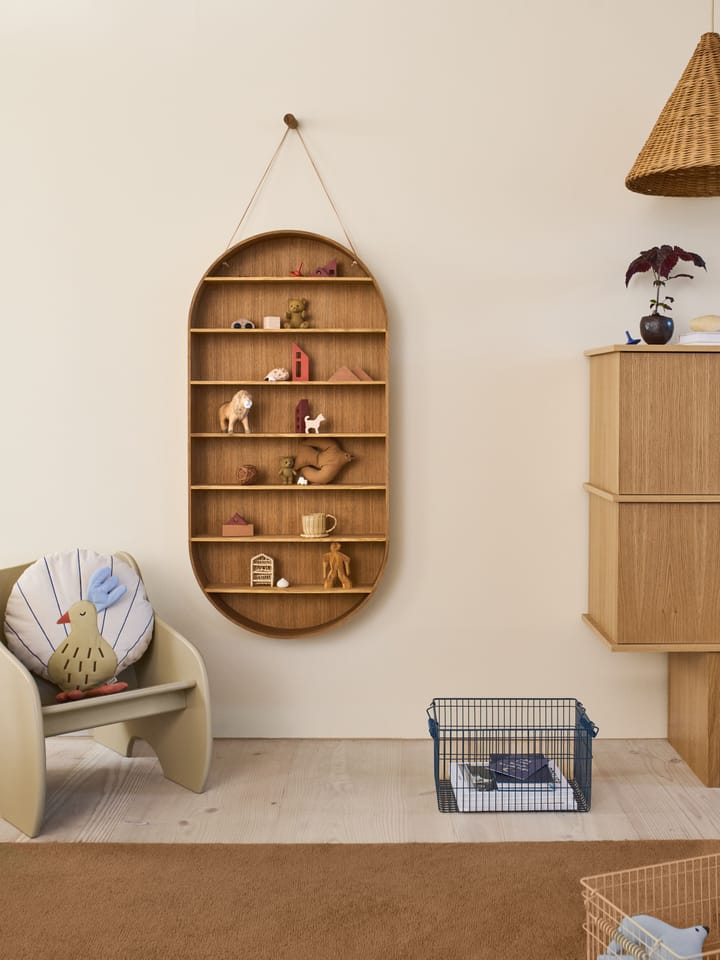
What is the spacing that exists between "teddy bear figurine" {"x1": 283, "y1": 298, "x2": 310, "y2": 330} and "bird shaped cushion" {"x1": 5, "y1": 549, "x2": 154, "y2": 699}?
101cm

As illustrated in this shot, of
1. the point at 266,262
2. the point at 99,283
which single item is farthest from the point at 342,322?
the point at 99,283

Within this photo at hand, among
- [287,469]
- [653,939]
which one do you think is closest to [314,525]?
[287,469]

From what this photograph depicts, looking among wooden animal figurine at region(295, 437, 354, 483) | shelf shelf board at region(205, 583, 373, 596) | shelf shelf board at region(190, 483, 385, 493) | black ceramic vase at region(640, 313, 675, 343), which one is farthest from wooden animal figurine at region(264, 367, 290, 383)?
black ceramic vase at region(640, 313, 675, 343)

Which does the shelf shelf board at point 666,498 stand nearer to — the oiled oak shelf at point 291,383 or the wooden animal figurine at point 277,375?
the oiled oak shelf at point 291,383

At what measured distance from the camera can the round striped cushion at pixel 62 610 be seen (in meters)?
2.93

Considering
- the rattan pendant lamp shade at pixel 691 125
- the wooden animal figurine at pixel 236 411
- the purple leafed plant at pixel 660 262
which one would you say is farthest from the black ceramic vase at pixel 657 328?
the wooden animal figurine at pixel 236 411

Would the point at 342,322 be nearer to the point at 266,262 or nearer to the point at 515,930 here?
the point at 266,262

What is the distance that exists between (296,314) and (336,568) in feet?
2.90

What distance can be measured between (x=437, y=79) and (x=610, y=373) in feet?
3.91

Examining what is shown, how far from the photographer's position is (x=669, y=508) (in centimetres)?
292

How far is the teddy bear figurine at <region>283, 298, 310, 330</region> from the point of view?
3285 millimetres

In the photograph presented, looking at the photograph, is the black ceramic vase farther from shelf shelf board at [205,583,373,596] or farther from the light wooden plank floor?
the light wooden plank floor

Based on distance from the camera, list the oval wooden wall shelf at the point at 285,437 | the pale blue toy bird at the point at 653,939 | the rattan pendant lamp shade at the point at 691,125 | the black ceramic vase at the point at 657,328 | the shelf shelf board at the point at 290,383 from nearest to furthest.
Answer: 1. the pale blue toy bird at the point at 653,939
2. the rattan pendant lamp shade at the point at 691,125
3. the black ceramic vase at the point at 657,328
4. the shelf shelf board at the point at 290,383
5. the oval wooden wall shelf at the point at 285,437

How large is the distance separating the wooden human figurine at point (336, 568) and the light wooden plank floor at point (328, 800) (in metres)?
0.58
